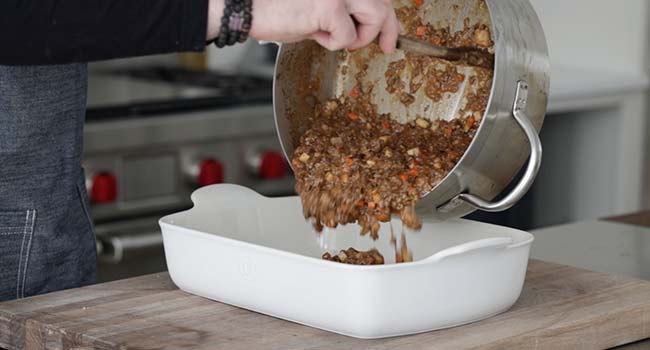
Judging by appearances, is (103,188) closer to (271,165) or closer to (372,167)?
(271,165)

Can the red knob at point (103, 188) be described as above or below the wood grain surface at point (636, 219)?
below

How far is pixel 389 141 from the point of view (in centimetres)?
156

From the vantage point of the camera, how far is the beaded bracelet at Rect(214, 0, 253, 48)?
1.27 m

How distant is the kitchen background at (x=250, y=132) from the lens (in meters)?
2.62

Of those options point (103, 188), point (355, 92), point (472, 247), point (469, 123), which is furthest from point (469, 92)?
point (103, 188)

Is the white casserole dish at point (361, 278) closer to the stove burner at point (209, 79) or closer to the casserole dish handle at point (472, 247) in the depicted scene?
the casserole dish handle at point (472, 247)

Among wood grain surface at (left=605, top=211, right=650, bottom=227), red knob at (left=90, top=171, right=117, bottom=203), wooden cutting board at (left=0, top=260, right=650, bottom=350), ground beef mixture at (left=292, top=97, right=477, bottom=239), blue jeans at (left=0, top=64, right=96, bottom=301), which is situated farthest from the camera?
red knob at (left=90, top=171, right=117, bottom=203)

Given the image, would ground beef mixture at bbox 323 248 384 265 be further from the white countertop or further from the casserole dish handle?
the white countertop

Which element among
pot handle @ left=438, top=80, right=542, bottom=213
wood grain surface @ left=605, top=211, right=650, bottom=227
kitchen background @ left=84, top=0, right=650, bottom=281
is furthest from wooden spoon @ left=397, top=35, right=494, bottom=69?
kitchen background @ left=84, top=0, right=650, bottom=281

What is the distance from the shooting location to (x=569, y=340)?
4.53 ft

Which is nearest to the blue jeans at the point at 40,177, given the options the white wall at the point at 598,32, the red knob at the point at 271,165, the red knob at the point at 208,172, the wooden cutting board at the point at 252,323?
the wooden cutting board at the point at 252,323

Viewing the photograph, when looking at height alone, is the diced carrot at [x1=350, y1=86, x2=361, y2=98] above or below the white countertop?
above

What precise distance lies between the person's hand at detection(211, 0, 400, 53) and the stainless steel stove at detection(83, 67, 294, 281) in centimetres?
131

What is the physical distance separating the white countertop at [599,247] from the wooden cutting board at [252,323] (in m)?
0.18
